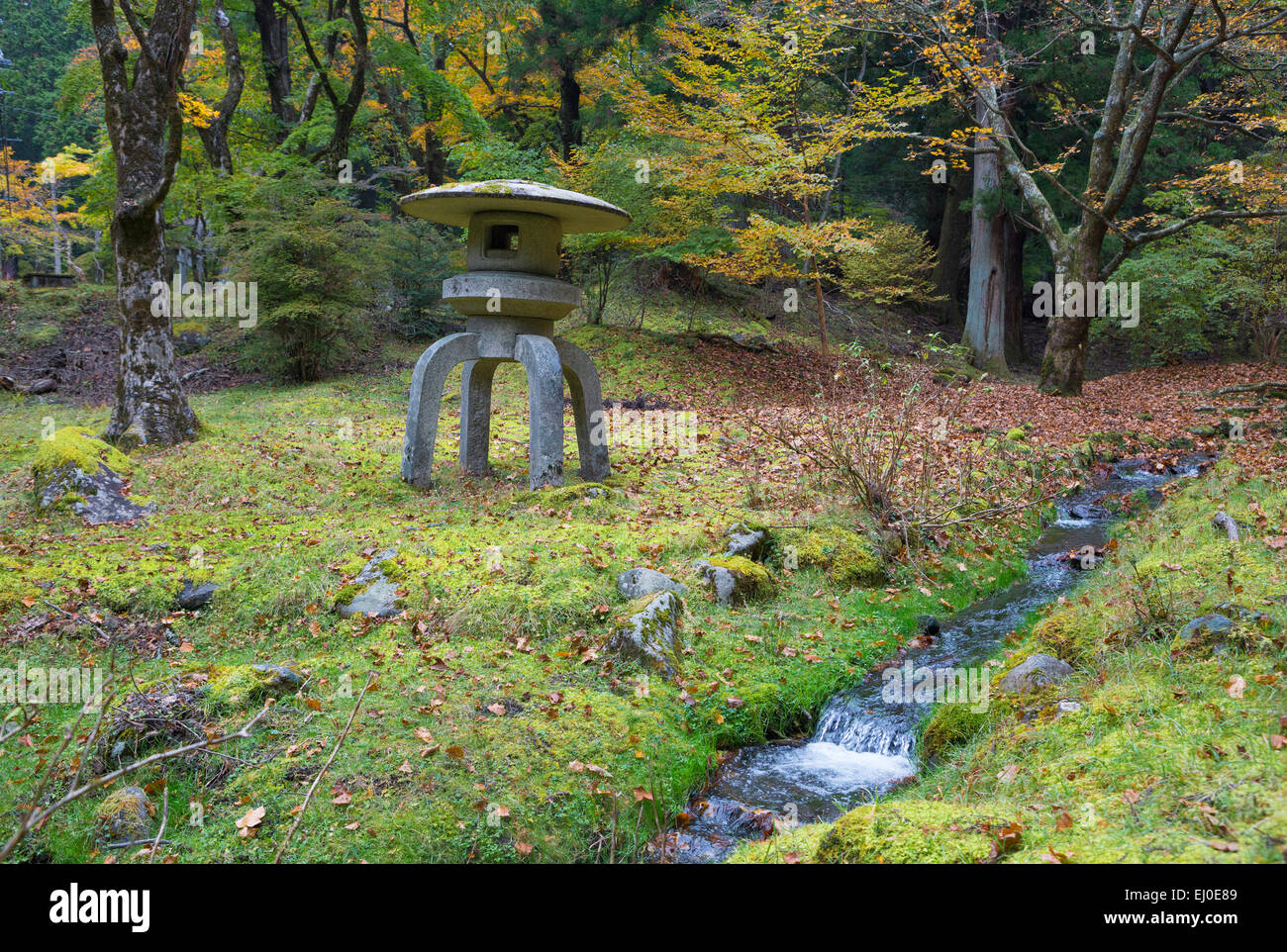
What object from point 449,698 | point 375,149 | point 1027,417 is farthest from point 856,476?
point 375,149

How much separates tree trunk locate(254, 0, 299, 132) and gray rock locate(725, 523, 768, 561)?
1747cm

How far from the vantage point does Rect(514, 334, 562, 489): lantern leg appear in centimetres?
874

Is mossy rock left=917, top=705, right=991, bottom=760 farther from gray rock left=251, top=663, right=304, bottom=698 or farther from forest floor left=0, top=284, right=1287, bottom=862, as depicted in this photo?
gray rock left=251, top=663, right=304, bottom=698

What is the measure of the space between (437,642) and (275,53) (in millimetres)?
19840

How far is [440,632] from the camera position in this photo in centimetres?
578

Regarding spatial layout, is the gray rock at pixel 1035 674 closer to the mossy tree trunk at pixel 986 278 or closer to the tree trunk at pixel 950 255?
the mossy tree trunk at pixel 986 278

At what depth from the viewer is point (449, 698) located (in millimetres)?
4891

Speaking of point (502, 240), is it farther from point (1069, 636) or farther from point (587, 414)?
point (1069, 636)

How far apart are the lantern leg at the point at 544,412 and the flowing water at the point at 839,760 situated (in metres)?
4.23

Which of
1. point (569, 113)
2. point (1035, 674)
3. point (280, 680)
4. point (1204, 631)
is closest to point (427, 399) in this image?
point (280, 680)

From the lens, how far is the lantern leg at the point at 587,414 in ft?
31.2

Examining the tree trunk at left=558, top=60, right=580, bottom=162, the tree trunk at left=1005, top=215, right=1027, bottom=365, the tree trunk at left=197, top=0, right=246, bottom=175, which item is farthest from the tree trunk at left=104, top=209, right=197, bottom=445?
the tree trunk at left=1005, top=215, right=1027, bottom=365

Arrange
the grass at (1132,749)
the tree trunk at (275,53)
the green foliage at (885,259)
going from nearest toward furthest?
1. the grass at (1132,749)
2. the green foliage at (885,259)
3. the tree trunk at (275,53)

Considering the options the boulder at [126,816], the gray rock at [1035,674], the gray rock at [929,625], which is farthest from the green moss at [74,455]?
the gray rock at [1035,674]
